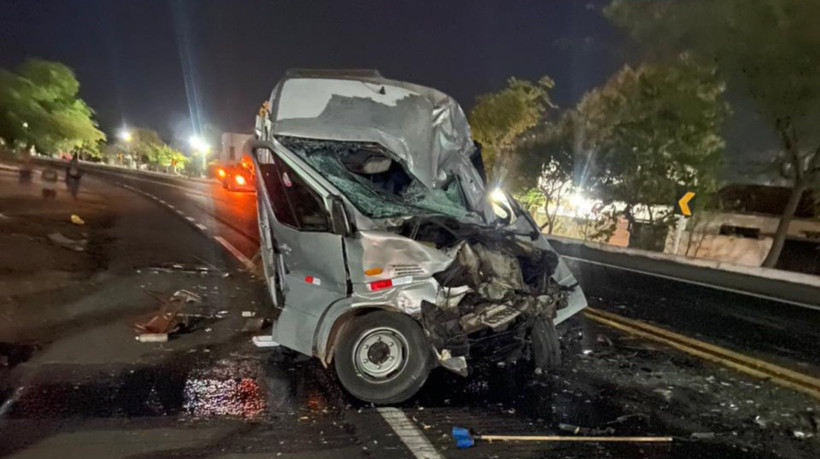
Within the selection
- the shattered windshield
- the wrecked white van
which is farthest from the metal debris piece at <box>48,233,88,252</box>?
the shattered windshield

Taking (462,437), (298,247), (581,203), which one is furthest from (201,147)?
(462,437)

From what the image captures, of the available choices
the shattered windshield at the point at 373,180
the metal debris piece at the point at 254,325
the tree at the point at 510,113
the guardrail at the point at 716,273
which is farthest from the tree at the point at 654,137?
the metal debris piece at the point at 254,325

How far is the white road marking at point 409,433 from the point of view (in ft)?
12.7

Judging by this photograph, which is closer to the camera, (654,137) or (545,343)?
(545,343)

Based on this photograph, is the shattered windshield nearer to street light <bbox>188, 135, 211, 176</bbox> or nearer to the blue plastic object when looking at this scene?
the blue plastic object

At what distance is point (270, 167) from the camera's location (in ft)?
17.4

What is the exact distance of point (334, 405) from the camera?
4.61m

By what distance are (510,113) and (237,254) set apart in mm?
21398

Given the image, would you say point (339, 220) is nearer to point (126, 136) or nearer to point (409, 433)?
point (409, 433)

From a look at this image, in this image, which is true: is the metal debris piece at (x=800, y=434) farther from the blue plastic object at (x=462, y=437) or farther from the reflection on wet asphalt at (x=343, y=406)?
the blue plastic object at (x=462, y=437)

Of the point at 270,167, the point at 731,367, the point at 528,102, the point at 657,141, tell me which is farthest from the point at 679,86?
the point at 270,167

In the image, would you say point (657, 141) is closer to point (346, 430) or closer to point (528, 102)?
point (528, 102)

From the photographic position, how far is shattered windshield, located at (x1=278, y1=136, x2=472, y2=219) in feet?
17.4

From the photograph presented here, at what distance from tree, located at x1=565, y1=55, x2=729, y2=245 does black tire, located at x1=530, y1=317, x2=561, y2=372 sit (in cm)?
1554
